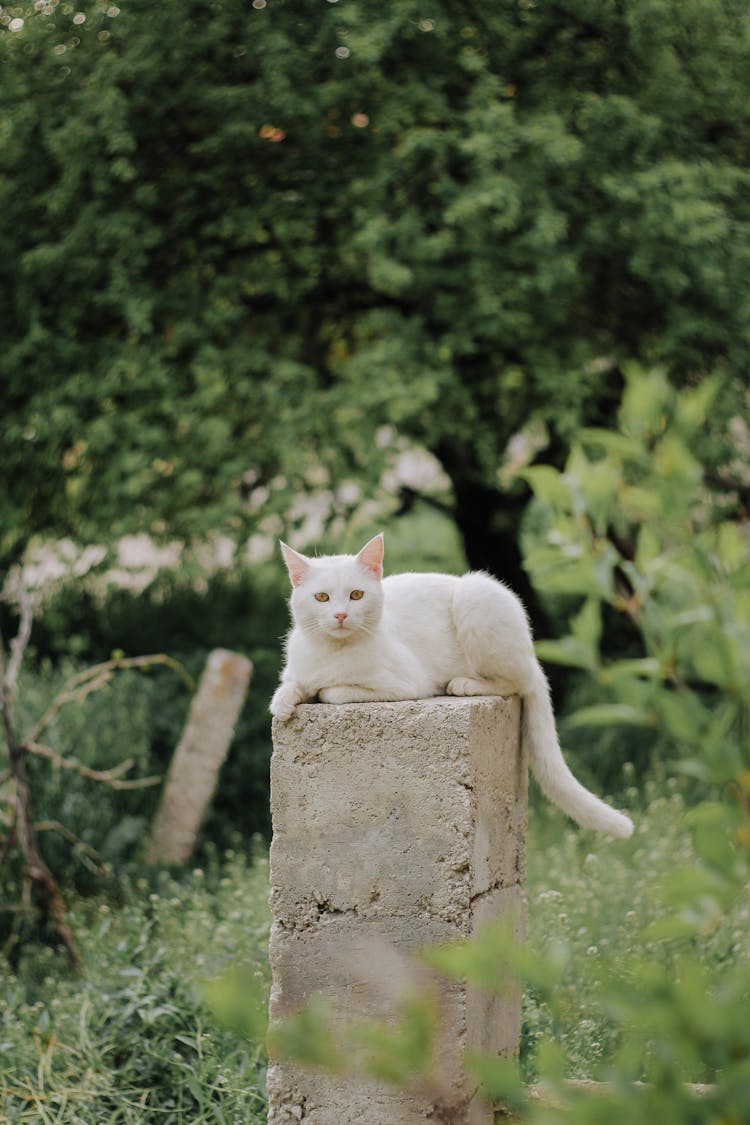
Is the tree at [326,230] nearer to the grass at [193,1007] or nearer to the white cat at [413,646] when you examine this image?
the grass at [193,1007]

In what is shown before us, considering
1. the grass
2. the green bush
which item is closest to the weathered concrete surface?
the grass

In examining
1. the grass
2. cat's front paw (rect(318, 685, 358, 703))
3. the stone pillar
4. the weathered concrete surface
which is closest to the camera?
the stone pillar

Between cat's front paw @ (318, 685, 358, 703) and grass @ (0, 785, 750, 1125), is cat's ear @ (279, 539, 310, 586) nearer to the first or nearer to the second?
cat's front paw @ (318, 685, 358, 703)

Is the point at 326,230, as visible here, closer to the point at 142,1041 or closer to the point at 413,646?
the point at 413,646

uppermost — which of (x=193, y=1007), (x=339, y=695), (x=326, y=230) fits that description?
(x=339, y=695)

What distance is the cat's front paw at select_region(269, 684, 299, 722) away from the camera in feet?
10.2

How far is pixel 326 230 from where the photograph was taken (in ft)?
25.4

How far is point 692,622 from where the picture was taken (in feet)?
4.77

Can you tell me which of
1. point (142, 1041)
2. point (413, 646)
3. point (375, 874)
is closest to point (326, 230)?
point (413, 646)

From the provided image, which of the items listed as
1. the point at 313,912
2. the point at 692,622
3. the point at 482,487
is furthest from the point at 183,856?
the point at 692,622

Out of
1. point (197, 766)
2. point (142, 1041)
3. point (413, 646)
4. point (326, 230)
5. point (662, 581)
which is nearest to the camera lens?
point (662, 581)

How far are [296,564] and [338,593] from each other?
160 mm

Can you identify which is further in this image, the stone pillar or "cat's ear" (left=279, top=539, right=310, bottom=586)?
"cat's ear" (left=279, top=539, right=310, bottom=586)

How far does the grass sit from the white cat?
625 mm
